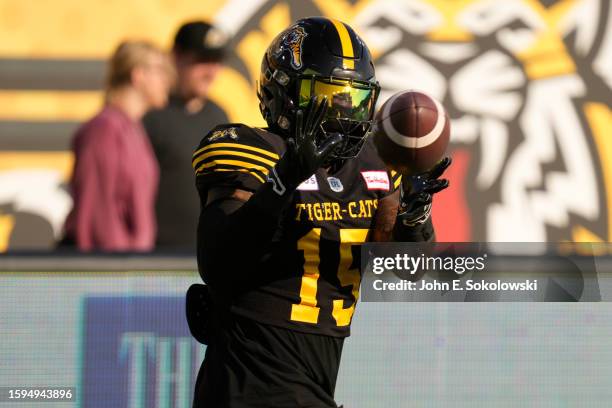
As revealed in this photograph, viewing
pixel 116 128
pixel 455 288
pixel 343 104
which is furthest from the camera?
pixel 116 128

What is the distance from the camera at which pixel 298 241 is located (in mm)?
3221

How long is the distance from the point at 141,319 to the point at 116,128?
181 cm

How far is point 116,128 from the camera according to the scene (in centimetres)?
610

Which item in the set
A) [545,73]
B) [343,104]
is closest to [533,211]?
[545,73]

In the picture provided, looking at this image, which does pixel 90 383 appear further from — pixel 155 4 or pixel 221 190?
Result: pixel 155 4

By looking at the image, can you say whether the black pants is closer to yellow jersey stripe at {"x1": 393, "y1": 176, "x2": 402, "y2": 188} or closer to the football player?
the football player

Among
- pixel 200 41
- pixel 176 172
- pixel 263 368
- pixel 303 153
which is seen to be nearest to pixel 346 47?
pixel 303 153

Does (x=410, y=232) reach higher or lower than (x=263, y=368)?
higher

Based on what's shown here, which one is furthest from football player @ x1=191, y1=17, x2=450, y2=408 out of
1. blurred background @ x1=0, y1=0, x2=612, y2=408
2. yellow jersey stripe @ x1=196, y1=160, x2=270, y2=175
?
blurred background @ x1=0, y1=0, x2=612, y2=408

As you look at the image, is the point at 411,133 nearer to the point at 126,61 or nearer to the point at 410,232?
the point at 410,232

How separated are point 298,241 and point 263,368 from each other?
348mm

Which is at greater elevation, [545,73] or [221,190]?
[545,73]

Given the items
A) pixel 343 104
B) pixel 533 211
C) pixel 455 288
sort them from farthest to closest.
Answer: pixel 533 211 < pixel 455 288 < pixel 343 104

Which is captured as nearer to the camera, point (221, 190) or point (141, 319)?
point (221, 190)
